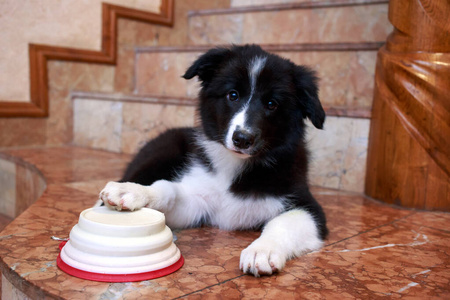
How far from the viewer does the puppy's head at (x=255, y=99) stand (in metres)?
1.64

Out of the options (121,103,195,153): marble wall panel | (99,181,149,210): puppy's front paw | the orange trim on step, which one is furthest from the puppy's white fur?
the orange trim on step

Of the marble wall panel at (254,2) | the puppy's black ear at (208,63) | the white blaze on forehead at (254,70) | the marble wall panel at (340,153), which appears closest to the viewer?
the white blaze on forehead at (254,70)

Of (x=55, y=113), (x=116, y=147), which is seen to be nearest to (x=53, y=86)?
(x=55, y=113)

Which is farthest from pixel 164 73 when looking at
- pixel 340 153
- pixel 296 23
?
pixel 340 153

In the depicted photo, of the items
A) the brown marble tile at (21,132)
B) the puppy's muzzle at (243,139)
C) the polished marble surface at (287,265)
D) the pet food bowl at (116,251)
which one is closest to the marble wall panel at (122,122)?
the brown marble tile at (21,132)

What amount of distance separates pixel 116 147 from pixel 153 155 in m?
1.50

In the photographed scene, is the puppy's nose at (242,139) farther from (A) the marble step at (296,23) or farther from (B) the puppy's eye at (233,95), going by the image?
(A) the marble step at (296,23)

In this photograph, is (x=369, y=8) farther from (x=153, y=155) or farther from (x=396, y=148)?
(x=153, y=155)

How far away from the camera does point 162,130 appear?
10.7 ft

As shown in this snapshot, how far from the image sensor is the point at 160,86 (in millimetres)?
3867

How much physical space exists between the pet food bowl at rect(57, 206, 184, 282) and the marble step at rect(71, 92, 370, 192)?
98 cm

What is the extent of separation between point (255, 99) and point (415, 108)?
3.20ft

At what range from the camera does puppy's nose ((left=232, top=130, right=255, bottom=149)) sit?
1569mm

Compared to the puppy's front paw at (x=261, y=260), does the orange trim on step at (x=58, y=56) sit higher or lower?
higher
